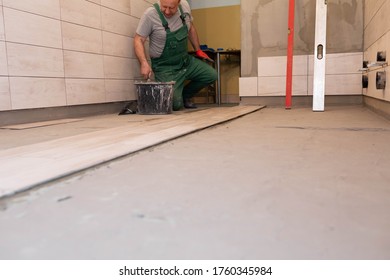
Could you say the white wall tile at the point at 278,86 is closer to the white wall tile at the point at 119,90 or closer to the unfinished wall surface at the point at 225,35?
the unfinished wall surface at the point at 225,35

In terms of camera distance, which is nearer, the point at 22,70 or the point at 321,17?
the point at 22,70

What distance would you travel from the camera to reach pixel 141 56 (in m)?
3.90

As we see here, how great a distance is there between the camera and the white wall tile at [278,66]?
14.6 feet

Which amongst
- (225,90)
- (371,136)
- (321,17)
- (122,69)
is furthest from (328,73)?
(371,136)

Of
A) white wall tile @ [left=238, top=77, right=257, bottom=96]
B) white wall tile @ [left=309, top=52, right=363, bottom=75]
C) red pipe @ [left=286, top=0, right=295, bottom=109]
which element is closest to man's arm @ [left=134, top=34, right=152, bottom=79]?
white wall tile @ [left=238, top=77, right=257, bottom=96]

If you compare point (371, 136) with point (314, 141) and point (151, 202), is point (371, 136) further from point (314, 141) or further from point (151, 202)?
point (151, 202)

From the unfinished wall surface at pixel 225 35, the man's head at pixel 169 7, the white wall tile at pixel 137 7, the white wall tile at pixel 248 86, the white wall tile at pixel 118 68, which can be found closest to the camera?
the man's head at pixel 169 7

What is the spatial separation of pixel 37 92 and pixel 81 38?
0.79m

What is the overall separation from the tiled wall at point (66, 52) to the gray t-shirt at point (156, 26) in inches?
12.4

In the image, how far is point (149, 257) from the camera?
0.61 metres

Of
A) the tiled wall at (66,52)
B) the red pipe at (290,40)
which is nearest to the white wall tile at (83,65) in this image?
the tiled wall at (66,52)

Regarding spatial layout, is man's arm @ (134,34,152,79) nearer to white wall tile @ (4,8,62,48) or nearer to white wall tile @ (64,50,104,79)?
white wall tile @ (64,50,104,79)

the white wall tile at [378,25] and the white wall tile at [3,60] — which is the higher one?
the white wall tile at [378,25]

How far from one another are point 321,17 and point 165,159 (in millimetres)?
2671
